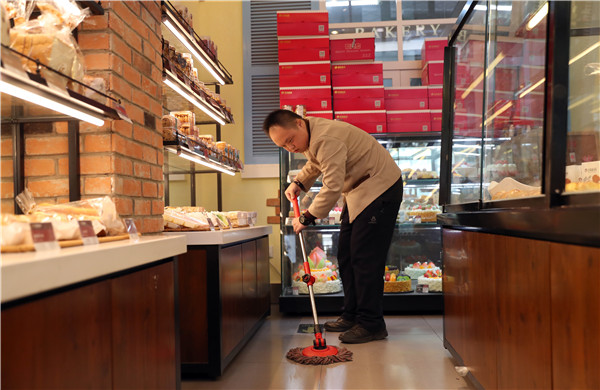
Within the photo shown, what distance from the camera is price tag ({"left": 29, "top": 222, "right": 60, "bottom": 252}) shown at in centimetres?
110

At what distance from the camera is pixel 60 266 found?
102 centimetres

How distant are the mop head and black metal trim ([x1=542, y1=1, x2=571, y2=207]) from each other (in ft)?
5.89

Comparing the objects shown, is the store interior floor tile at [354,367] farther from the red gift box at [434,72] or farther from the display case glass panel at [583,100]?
the red gift box at [434,72]

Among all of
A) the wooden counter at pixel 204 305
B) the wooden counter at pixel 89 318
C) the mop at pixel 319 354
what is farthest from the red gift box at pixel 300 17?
the wooden counter at pixel 89 318

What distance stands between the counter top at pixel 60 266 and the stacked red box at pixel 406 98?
146 inches

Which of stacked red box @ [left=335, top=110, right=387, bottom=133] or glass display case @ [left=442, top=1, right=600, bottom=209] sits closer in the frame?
glass display case @ [left=442, top=1, right=600, bottom=209]

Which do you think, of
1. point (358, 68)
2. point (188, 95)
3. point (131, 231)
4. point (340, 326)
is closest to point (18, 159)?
point (131, 231)

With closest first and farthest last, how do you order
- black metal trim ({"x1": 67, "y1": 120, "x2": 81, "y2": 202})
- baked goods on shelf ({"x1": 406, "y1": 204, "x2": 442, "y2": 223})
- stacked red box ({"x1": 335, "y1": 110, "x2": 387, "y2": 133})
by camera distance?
1. black metal trim ({"x1": 67, "y1": 120, "x2": 81, "y2": 202})
2. baked goods on shelf ({"x1": 406, "y1": 204, "x2": 442, "y2": 223})
3. stacked red box ({"x1": 335, "y1": 110, "x2": 387, "y2": 133})

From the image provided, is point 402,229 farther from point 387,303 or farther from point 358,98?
point 358,98

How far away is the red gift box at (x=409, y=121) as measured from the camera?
4707 mm

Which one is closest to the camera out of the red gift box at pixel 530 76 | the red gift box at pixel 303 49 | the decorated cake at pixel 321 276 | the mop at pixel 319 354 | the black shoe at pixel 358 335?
the red gift box at pixel 530 76

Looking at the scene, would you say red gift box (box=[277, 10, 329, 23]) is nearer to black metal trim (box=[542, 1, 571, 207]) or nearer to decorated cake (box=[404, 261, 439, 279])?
decorated cake (box=[404, 261, 439, 279])

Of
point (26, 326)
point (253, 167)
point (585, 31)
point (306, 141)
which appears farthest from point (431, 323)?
point (26, 326)

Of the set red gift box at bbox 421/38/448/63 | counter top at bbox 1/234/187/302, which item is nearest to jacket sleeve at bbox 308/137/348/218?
counter top at bbox 1/234/187/302
